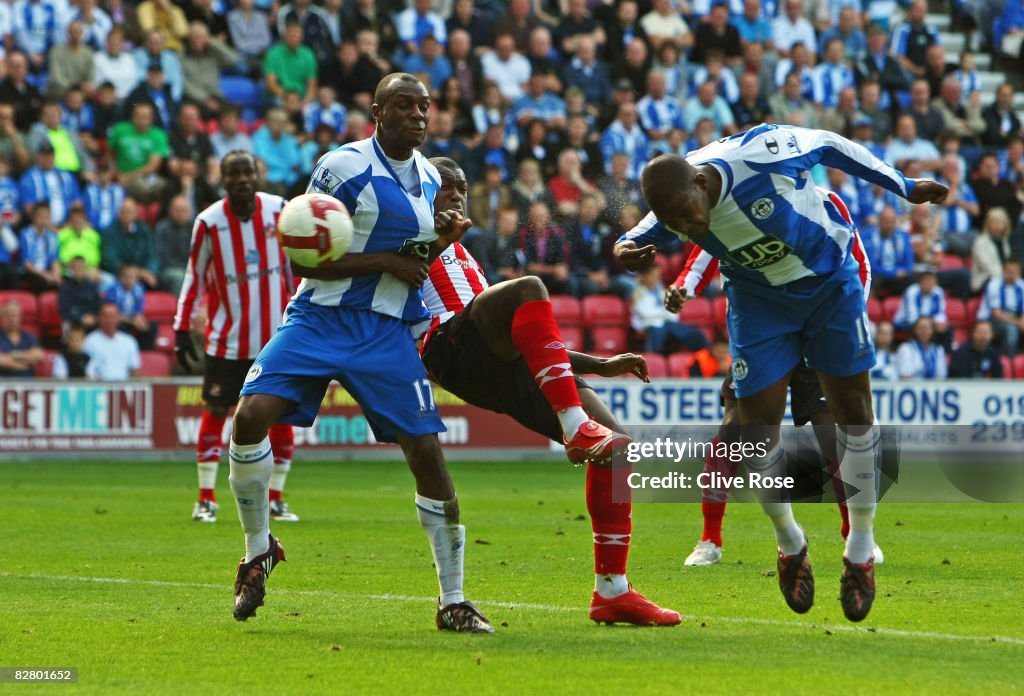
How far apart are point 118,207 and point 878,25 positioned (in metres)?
13.4

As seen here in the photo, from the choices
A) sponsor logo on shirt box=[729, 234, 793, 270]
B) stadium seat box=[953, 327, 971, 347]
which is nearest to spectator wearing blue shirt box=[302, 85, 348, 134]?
stadium seat box=[953, 327, 971, 347]

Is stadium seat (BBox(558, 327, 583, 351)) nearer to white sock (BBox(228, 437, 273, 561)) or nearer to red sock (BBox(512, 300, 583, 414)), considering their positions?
white sock (BBox(228, 437, 273, 561))

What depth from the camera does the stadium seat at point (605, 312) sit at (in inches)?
779

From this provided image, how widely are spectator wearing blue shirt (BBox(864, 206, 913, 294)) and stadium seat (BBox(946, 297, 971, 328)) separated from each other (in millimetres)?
692

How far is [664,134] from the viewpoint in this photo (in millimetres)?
21812

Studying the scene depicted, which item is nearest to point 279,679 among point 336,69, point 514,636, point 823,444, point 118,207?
point 514,636

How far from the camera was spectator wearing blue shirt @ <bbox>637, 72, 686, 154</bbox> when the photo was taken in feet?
72.4

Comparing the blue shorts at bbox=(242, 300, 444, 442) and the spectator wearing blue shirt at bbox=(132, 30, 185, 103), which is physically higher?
the spectator wearing blue shirt at bbox=(132, 30, 185, 103)

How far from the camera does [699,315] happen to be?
2027 cm

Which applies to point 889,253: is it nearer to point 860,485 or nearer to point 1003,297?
point 1003,297

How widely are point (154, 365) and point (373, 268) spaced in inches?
491

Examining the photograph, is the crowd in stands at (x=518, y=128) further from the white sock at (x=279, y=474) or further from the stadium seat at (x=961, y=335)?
the white sock at (x=279, y=474)

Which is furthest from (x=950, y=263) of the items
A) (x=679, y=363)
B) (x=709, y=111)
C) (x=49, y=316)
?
(x=49, y=316)

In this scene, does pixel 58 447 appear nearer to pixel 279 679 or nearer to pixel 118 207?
pixel 118 207
